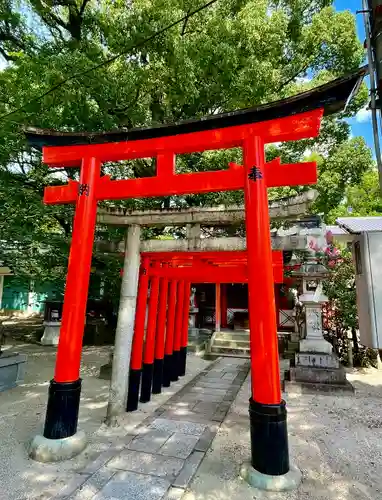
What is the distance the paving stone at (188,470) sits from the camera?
3408mm

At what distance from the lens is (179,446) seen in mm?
4344

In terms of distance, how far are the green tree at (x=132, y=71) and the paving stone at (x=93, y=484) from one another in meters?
5.82

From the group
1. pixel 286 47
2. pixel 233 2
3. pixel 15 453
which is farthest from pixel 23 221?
pixel 286 47

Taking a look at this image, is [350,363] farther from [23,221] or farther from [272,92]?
[23,221]

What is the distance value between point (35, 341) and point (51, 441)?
1077cm

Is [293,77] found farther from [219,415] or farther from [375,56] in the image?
[219,415]

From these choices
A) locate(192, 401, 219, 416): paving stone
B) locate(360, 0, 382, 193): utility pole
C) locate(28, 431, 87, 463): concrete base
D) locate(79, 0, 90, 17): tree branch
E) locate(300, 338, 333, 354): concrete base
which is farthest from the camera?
locate(79, 0, 90, 17): tree branch

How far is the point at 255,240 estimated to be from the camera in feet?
12.2

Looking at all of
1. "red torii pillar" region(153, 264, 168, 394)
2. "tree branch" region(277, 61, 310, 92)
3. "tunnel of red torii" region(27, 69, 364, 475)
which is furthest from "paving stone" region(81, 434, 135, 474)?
"tree branch" region(277, 61, 310, 92)

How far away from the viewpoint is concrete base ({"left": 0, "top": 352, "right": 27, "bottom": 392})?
6.86 m

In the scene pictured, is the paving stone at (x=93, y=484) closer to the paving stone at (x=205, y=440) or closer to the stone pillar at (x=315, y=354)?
the paving stone at (x=205, y=440)

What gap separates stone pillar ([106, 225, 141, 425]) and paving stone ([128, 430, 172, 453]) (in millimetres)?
679

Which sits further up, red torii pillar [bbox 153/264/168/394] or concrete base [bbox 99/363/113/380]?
red torii pillar [bbox 153/264/168/394]

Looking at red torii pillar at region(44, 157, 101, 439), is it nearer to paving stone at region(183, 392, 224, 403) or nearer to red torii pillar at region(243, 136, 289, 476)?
red torii pillar at region(243, 136, 289, 476)
